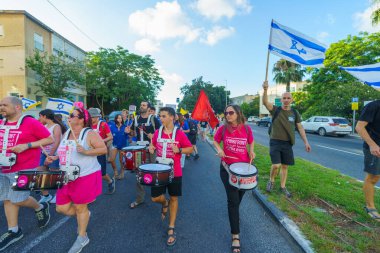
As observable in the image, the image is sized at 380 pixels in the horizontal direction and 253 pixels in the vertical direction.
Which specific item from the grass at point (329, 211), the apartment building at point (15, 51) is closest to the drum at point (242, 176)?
the grass at point (329, 211)

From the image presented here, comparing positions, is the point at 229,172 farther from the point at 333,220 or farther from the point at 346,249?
the point at 333,220

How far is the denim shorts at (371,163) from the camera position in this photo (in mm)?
3645

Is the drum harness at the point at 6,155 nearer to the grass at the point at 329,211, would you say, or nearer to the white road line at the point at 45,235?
the white road line at the point at 45,235

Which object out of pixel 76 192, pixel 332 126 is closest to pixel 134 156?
pixel 76 192

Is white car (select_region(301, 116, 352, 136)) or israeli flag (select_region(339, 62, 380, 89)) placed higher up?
israeli flag (select_region(339, 62, 380, 89))

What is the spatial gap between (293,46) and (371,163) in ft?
8.82

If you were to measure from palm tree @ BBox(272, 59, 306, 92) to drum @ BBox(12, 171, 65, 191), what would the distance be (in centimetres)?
4096

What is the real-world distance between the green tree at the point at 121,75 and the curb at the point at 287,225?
91.4 ft

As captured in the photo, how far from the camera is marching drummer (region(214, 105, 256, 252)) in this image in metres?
3.12

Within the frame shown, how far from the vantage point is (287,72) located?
3862 centimetres

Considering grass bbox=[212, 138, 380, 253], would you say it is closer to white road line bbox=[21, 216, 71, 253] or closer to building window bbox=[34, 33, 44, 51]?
white road line bbox=[21, 216, 71, 253]

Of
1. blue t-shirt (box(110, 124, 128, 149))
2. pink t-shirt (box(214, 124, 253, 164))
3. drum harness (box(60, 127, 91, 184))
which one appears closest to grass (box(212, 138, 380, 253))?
pink t-shirt (box(214, 124, 253, 164))

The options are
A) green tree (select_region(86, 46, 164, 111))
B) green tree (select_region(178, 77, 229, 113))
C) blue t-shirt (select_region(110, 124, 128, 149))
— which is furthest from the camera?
green tree (select_region(178, 77, 229, 113))

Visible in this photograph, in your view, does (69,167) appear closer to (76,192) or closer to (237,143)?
(76,192)
